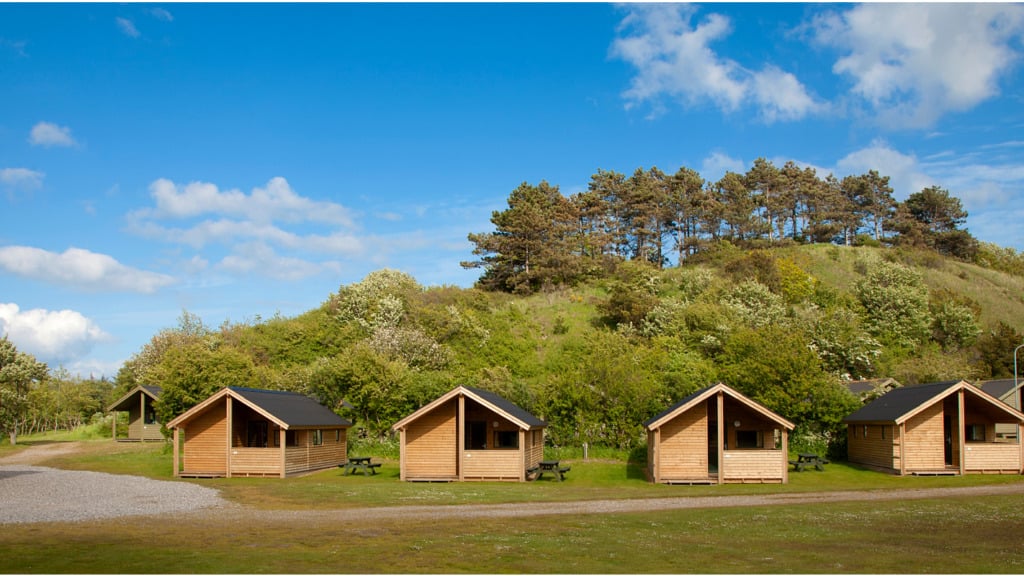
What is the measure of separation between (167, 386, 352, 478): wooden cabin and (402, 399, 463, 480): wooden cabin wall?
485 centimetres

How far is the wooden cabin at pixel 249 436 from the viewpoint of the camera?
34250 millimetres

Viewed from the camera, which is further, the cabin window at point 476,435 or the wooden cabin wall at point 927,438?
the cabin window at point 476,435

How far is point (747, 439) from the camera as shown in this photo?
3622 centimetres

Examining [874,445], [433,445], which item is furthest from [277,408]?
[874,445]

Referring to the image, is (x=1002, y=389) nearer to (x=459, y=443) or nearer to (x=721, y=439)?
(x=721, y=439)

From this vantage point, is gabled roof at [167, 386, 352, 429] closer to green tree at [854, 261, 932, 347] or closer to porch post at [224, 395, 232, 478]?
porch post at [224, 395, 232, 478]

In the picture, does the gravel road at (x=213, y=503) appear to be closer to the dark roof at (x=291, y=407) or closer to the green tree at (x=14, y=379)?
the dark roof at (x=291, y=407)

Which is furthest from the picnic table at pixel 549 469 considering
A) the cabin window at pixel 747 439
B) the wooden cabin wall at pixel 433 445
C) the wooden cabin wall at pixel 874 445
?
the wooden cabin wall at pixel 874 445

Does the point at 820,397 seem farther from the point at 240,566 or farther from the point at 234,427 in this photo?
the point at 240,566

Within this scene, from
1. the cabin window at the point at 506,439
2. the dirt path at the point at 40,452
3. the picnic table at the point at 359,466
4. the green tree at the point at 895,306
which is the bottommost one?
Result: the dirt path at the point at 40,452

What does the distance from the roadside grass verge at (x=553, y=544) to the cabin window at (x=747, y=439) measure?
14.3 m

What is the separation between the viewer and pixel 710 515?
69.3 feet

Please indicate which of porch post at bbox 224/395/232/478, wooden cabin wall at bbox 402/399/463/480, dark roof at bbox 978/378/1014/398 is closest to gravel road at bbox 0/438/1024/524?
porch post at bbox 224/395/232/478

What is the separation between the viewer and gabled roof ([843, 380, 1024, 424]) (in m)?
33.3
